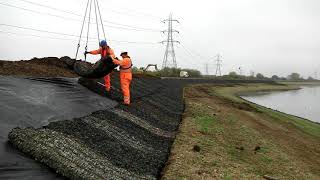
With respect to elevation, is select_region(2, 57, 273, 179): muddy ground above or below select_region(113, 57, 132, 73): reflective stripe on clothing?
below

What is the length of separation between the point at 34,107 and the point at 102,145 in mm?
2139

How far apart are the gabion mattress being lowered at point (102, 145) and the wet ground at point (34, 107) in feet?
0.86

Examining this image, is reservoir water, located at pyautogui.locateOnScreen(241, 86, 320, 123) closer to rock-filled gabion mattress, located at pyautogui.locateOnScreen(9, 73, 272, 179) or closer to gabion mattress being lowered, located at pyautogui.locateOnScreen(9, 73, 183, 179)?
gabion mattress being lowered, located at pyautogui.locateOnScreen(9, 73, 183, 179)

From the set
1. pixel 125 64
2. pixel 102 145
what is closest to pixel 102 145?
pixel 102 145

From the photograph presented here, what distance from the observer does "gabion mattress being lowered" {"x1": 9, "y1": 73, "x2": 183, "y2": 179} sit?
712 centimetres

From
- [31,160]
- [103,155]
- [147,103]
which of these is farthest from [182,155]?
[147,103]

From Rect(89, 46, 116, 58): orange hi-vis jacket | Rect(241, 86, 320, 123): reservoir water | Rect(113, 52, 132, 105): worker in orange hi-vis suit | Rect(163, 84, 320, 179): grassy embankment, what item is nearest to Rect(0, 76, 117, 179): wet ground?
Rect(113, 52, 132, 105): worker in orange hi-vis suit

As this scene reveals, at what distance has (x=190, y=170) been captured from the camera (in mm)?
9617

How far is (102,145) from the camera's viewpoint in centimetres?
901

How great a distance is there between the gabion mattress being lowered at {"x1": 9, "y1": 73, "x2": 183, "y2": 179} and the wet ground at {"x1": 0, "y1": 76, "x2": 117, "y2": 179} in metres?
0.26

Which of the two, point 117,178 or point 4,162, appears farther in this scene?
point 117,178

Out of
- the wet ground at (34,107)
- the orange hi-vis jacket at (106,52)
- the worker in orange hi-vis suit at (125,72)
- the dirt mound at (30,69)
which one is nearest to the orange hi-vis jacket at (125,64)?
the worker in orange hi-vis suit at (125,72)

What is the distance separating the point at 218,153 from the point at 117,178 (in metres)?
5.07

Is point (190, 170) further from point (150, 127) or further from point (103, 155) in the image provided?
point (150, 127)
